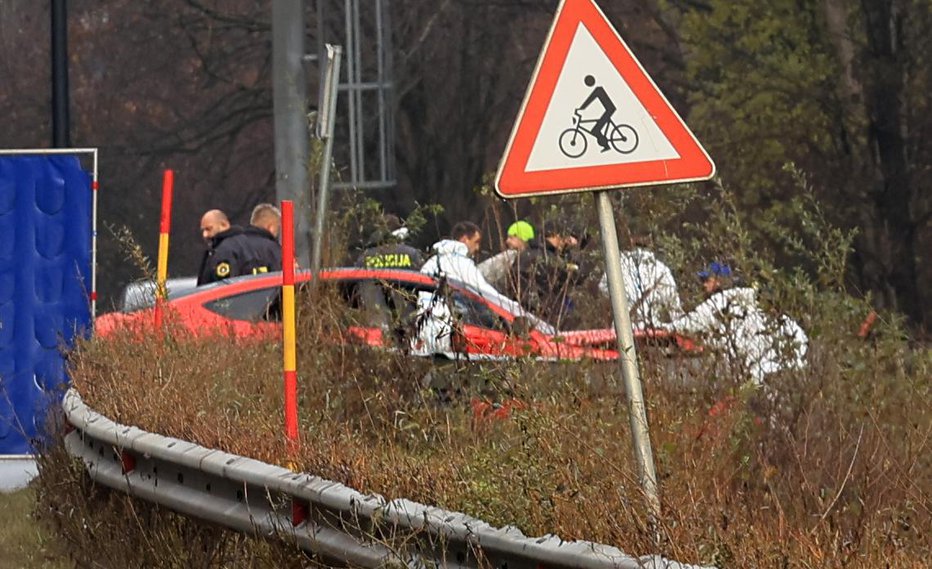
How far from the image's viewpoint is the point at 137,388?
8.86 metres

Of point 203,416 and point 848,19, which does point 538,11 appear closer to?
point 848,19

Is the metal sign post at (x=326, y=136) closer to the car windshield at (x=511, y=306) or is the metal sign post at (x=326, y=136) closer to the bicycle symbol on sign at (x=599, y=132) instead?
the car windshield at (x=511, y=306)

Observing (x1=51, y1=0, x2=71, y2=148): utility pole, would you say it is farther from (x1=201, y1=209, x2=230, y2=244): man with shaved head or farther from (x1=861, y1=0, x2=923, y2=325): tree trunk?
(x1=861, y1=0, x2=923, y2=325): tree trunk

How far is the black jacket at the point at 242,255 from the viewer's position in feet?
54.9

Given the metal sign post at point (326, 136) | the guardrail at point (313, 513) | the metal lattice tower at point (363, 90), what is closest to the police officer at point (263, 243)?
the metal lattice tower at point (363, 90)

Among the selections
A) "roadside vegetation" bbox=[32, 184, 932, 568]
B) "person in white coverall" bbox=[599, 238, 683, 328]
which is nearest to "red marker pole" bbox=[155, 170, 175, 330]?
"roadside vegetation" bbox=[32, 184, 932, 568]

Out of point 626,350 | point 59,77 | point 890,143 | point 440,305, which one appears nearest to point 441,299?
point 440,305

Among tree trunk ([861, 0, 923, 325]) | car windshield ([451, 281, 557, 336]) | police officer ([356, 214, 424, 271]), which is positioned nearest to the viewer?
car windshield ([451, 281, 557, 336])

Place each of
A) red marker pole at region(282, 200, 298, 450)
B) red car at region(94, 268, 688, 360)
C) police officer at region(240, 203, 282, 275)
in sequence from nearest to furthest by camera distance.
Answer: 1. red marker pole at region(282, 200, 298, 450)
2. red car at region(94, 268, 688, 360)
3. police officer at region(240, 203, 282, 275)

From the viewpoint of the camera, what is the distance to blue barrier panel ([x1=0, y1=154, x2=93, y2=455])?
12757mm

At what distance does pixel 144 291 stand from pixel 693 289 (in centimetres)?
342

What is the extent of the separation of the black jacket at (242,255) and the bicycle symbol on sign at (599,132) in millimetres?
10096

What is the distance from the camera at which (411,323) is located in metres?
9.91

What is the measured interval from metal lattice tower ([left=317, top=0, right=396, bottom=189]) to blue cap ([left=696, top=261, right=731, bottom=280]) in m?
2.41
